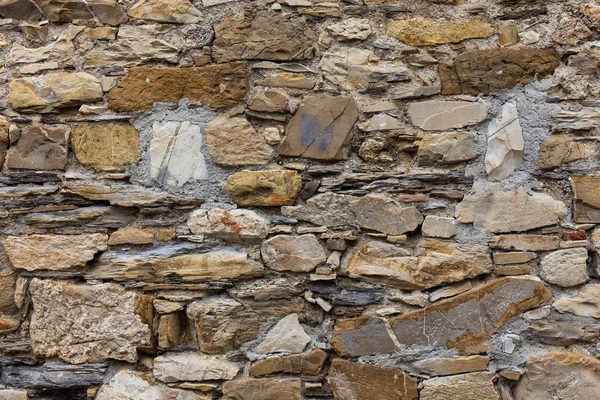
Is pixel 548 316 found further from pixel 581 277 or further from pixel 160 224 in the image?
pixel 160 224

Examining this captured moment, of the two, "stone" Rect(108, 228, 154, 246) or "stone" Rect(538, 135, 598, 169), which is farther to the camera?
"stone" Rect(108, 228, 154, 246)

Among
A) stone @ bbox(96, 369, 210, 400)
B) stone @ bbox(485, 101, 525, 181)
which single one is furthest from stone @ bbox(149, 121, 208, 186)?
stone @ bbox(485, 101, 525, 181)

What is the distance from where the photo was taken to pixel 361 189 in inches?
68.4

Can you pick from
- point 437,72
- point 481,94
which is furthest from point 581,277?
point 437,72

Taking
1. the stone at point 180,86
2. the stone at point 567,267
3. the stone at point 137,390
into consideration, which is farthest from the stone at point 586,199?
the stone at point 137,390

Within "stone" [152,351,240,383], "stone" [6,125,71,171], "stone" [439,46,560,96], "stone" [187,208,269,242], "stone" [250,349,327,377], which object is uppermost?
"stone" [439,46,560,96]

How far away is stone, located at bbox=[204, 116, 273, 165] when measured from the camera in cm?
179

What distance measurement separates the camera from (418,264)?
171cm

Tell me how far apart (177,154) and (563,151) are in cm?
130

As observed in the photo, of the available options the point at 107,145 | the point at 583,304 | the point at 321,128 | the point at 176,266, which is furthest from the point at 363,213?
the point at 107,145

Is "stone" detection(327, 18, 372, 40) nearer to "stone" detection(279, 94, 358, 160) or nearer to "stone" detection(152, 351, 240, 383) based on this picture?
"stone" detection(279, 94, 358, 160)

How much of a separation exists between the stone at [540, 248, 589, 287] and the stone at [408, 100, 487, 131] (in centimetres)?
52

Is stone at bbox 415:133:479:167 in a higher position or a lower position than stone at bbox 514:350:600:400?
higher

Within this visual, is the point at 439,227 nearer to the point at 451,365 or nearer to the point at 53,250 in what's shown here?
the point at 451,365
